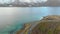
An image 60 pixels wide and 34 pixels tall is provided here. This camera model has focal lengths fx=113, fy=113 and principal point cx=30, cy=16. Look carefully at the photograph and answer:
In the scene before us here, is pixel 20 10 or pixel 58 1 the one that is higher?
pixel 58 1

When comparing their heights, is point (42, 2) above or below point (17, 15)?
above

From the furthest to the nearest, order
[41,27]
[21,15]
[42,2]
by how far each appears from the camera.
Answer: [21,15] → [42,2] → [41,27]

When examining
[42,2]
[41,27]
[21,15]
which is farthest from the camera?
[21,15]

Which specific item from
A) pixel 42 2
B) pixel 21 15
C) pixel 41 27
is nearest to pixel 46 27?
pixel 41 27

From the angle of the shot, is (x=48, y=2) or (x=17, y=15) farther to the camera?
(x=17, y=15)

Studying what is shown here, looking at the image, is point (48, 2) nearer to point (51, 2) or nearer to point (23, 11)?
point (51, 2)

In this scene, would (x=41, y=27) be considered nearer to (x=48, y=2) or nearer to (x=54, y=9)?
(x=48, y=2)

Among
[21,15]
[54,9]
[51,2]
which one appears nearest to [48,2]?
[51,2]

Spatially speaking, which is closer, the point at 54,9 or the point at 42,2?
the point at 42,2

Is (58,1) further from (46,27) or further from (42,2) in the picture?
(46,27)
